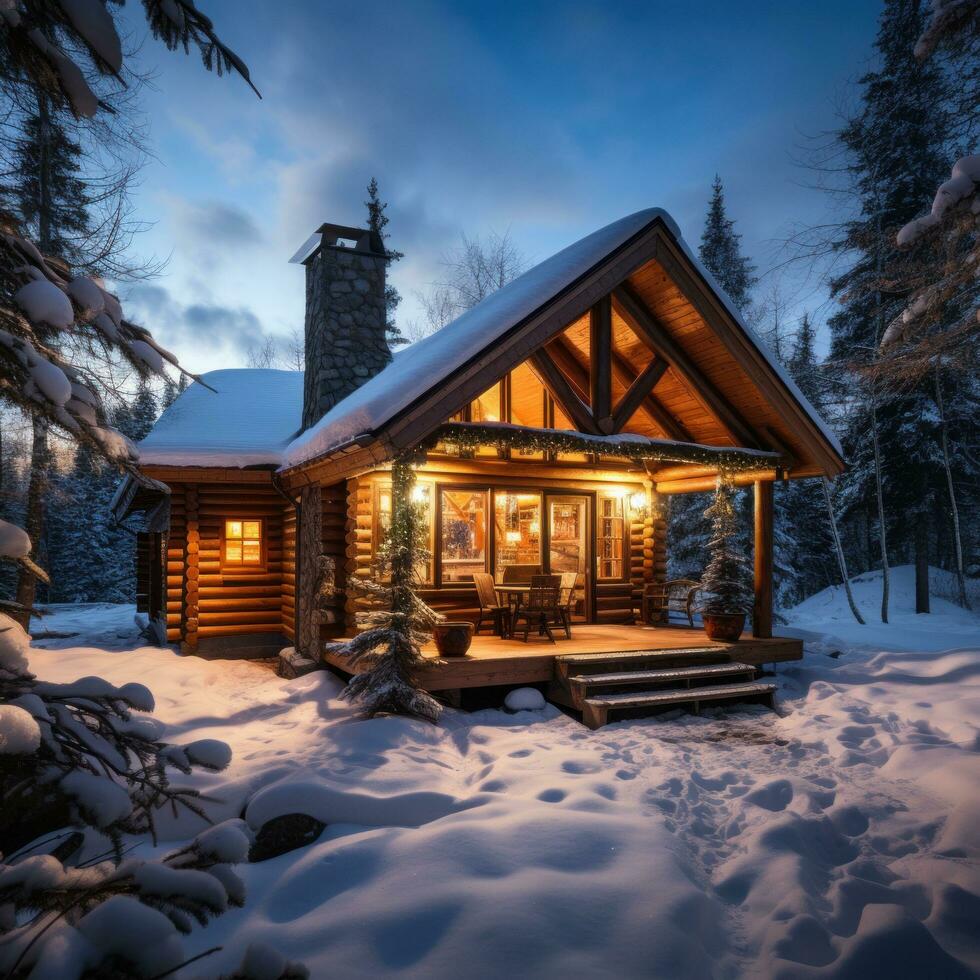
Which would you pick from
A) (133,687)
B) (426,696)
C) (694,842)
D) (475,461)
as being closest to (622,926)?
(694,842)

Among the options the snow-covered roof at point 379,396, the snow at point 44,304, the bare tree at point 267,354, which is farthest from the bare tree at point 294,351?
the snow at point 44,304

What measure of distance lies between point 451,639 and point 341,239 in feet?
29.8

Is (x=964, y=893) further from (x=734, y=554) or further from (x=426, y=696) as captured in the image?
(x=734, y=554)

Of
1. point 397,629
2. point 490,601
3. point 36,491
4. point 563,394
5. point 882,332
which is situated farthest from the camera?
point 882,332

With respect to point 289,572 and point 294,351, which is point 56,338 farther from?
point 294,351

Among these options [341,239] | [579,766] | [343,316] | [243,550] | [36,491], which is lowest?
[579,766]

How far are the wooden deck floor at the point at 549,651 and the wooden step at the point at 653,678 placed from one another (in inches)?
15.7

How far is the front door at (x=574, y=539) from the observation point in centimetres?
1241

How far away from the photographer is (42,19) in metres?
2.15

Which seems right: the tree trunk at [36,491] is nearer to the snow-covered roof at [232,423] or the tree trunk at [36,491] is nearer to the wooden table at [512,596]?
the snow-covered roof at [232,423]

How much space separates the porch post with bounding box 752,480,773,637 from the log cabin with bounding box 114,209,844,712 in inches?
1.3

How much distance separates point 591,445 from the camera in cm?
867

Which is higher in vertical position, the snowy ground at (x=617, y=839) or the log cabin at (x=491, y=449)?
the log cabin at (x=491, y=449)

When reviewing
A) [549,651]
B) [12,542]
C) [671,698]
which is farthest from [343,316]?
[12,542]
